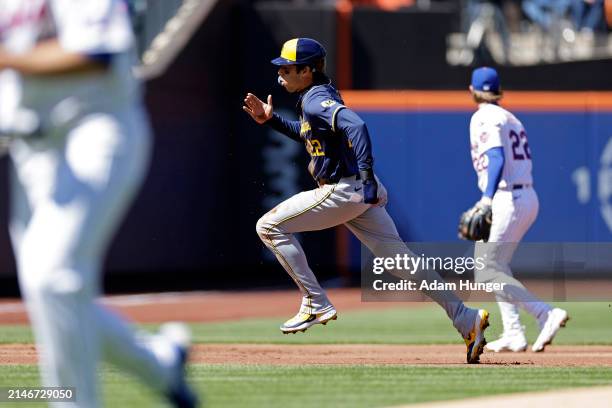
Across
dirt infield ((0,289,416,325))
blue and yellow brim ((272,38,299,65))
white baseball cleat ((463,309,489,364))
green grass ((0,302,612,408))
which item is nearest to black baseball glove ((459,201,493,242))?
white baseball cleat ((463,309,489,364))

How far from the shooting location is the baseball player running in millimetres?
7809

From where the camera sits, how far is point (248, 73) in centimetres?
1864

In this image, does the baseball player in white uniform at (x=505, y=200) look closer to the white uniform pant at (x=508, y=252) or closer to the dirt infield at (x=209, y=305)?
the white uniform pant at (x=508, y=252)

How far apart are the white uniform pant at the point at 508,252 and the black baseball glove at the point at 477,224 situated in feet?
0.23

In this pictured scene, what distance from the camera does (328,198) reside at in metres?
7.96

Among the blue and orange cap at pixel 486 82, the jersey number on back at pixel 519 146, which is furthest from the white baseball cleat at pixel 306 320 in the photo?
the blue and orange cap at pixel 486 82

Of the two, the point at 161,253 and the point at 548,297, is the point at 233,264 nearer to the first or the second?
the point at 161,253

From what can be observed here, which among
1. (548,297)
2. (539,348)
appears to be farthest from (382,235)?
(548,297)

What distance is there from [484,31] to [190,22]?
4.47 metres

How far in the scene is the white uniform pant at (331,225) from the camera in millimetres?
7918

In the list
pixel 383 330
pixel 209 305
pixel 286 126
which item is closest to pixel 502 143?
pixel 286 126

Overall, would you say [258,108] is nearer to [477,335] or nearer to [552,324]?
[477,335]

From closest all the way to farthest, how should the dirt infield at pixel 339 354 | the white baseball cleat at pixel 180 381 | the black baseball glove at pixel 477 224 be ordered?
the white baseball cleat at pixel 180 381 → the dirt infield at pixel 339 354 → the black baseball glove at pixel 477 224

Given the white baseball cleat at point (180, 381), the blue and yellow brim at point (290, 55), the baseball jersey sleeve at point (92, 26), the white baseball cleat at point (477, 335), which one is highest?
the baseball jersey sleeve at point (92, 26)
